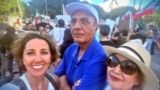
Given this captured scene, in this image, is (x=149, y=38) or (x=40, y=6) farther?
(x=40, y=6)

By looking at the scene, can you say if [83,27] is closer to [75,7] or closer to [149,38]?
[75,7]

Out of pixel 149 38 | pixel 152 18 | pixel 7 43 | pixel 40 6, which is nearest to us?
pixel 7 43

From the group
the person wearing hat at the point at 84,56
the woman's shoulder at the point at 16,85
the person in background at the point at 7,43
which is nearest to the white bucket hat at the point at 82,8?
the person wearing hat at the point at 84,56

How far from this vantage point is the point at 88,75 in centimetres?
184

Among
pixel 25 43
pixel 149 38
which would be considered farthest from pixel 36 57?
pixel 149 38

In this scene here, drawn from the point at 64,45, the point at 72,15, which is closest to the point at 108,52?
the point at 72,15

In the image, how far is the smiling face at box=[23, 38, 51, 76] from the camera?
1.82m

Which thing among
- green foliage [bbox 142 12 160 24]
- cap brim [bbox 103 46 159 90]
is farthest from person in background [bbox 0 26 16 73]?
green foliage [bbox 142 12 160 24]

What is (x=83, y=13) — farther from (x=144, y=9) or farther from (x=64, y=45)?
(x=144, y=9)

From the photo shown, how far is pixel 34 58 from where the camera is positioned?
5.94ft

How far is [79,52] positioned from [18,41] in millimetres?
419

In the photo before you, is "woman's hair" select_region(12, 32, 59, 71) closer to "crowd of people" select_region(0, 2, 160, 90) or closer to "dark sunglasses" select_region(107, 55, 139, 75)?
"crowd of people" select_region(0, 2, 160, 90)

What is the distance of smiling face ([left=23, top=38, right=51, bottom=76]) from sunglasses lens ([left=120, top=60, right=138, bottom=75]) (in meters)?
0.48

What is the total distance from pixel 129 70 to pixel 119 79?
85mm
